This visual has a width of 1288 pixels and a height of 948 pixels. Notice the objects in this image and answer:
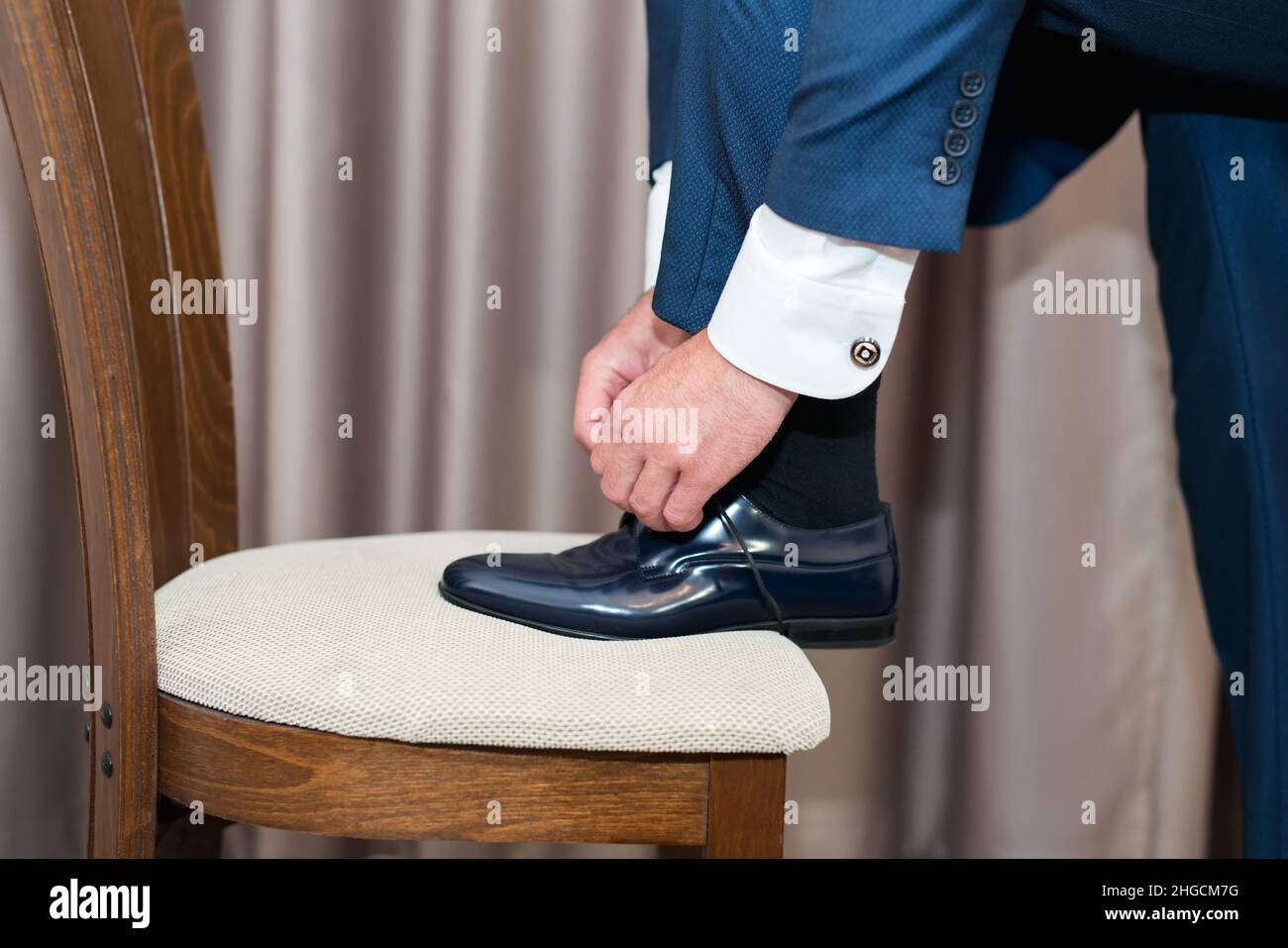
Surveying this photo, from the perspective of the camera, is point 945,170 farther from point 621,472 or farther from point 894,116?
point 621,472

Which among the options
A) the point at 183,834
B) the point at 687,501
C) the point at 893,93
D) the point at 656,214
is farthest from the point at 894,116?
the point at 183,834

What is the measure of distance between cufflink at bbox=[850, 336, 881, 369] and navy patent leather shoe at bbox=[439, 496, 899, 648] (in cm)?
12

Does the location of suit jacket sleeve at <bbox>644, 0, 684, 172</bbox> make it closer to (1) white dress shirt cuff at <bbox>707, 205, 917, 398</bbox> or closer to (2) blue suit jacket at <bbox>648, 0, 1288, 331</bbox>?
(2) blue suit jacket at <bbox>648, 0, 1288, 331</bbox>

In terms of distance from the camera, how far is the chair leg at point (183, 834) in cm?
65

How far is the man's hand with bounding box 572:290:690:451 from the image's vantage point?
730mm

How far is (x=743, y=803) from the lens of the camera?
1.77 ft

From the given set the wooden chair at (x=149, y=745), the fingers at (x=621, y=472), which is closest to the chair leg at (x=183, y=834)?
the wooden chair at (x=149, y=745)

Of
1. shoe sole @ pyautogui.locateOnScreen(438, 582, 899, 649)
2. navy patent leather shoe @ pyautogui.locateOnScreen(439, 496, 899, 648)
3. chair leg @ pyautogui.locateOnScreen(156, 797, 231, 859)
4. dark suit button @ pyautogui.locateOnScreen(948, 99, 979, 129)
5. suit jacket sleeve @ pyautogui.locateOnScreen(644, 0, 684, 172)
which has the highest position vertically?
suit jacket sleeve @ pyautogui.locateOnScreen(644, 0, 684, 172)

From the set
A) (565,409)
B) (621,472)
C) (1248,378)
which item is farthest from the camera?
(565,409)

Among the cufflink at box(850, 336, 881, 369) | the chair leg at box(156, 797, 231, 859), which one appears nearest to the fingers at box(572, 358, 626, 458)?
the cufflink at box(850, 336, 881, 369)

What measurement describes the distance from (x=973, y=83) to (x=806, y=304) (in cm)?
13

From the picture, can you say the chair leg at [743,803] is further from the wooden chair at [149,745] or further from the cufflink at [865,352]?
the cufflink at [865,352]

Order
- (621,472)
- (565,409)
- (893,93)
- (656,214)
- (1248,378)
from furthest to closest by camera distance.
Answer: (565,409) < (656,214) < (1248,378) < (621,472) < (893,93)
